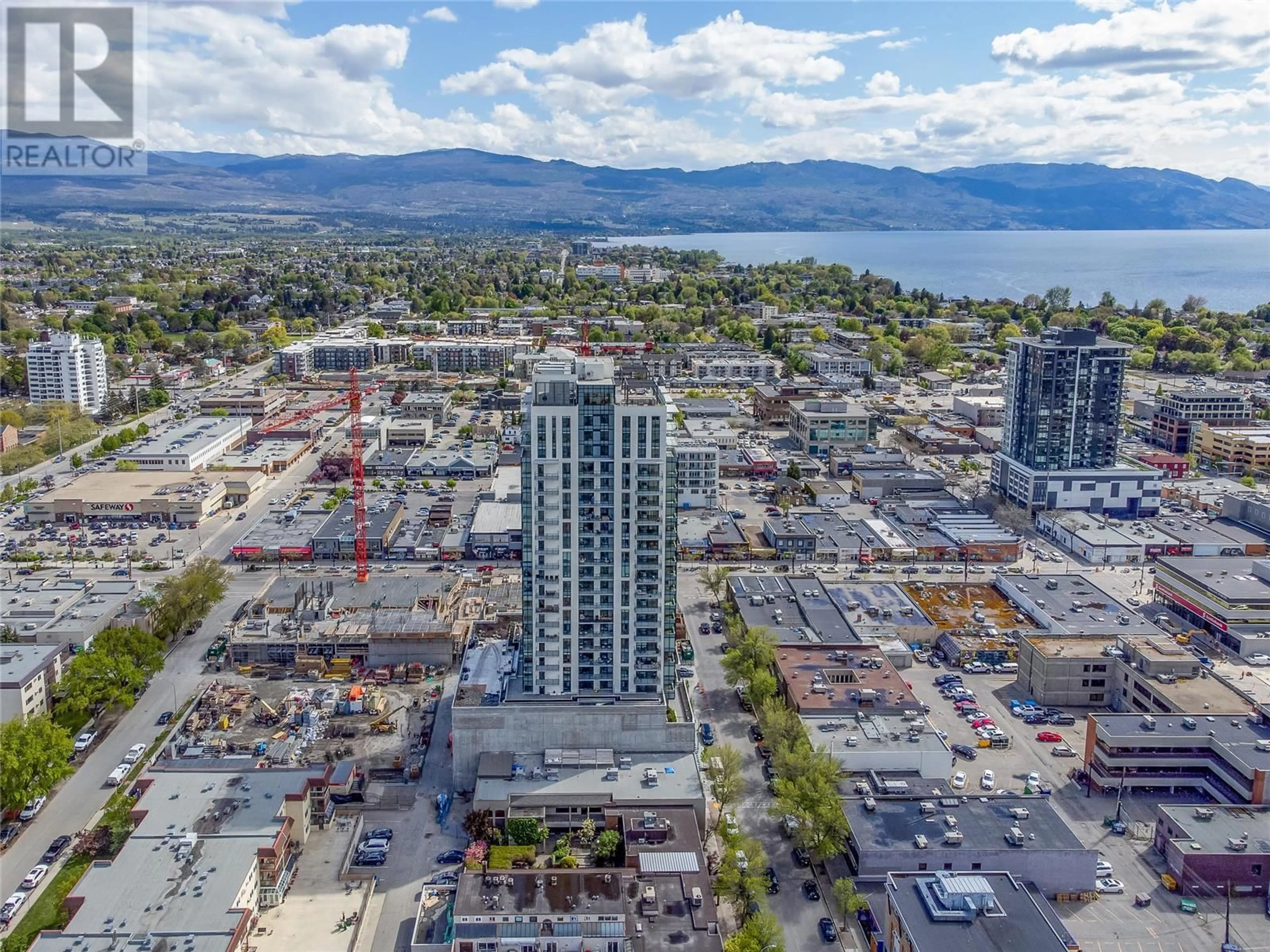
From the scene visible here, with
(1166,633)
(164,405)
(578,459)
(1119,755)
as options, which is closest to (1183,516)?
(1166,633)

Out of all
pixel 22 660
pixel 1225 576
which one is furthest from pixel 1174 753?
pixel 22 660

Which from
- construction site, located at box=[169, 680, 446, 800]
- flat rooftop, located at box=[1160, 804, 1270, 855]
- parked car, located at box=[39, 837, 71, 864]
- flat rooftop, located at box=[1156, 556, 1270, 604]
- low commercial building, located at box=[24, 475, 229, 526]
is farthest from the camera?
low commercial building, located at box=[24, 475, 229, 526]

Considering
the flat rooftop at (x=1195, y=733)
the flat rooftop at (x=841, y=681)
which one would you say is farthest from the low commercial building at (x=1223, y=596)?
the flat rooftop at (x=841, y=681)

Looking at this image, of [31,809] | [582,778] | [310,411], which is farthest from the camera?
[310,411]

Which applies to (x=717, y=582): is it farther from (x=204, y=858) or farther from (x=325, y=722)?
(x=204, y=858)

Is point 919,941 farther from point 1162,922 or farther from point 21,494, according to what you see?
point 21,494

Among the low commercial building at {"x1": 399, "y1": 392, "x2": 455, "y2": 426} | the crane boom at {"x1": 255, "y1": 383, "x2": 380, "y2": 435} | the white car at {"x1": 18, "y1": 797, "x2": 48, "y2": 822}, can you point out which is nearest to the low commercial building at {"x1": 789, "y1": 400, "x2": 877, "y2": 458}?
the low commercial building at {"x1": 399, "y1": 392, "x2": 455, "y2": 426}

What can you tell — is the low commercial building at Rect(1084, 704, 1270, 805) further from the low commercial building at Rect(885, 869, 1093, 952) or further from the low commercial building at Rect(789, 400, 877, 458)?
the low commercial building at Rect(789, 400, 877, 458)
